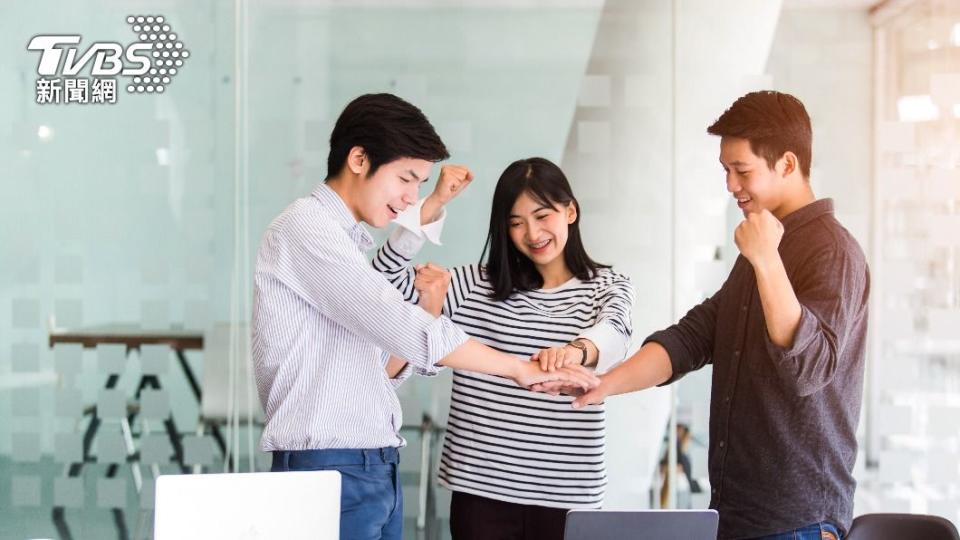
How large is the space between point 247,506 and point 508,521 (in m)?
0.87

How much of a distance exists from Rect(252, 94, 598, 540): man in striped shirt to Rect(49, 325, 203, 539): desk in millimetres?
1896

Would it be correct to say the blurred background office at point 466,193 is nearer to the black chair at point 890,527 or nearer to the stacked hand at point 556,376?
the stacked hand at point 556,376

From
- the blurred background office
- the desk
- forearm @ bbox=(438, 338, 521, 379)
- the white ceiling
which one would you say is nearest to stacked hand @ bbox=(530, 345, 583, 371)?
forearm @ bbox=(438, 338, 521, 379)

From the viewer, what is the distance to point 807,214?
219cm

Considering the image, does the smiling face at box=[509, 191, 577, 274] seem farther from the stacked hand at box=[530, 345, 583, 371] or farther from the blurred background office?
the blurred background office

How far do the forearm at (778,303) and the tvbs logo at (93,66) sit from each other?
2.94 m

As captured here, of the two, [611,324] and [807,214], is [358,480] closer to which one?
[611,324]

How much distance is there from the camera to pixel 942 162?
4.03 metres

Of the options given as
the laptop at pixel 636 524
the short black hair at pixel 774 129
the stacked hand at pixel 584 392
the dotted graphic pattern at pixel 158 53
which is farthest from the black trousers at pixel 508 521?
the dotted graphic pattern at pixel 158 53

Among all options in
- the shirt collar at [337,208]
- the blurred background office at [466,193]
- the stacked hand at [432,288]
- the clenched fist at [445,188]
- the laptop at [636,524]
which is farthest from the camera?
the blurred background office at [466,193]

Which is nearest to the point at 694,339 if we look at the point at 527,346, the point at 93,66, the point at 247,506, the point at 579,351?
the point at 579,351

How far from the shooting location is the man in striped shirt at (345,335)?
2.20m

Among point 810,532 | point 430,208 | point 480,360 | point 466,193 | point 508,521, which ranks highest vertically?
point 466,193

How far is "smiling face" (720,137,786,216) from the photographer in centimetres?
229
